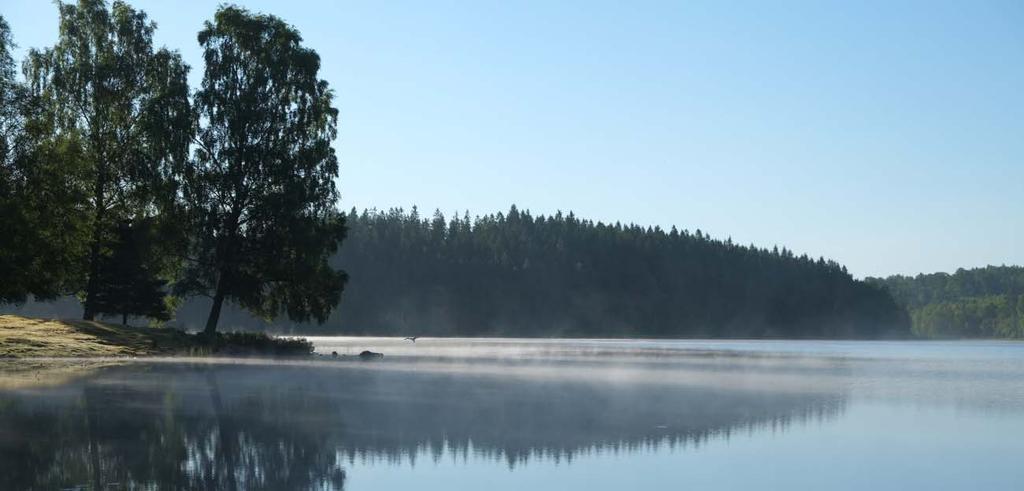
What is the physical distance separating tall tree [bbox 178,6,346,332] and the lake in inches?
763

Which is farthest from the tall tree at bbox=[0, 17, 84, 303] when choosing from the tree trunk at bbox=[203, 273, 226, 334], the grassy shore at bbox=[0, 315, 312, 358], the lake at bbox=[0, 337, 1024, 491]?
the tree trunk at bbox=[203, 273, 226, 334]

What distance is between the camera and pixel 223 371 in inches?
1357

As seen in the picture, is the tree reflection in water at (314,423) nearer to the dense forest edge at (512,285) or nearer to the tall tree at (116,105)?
the tall tree at (116,105)

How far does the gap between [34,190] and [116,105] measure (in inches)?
539

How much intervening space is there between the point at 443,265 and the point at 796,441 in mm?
160171

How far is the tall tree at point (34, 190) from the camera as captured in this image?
38688 millimetres

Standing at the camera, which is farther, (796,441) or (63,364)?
(63,364)

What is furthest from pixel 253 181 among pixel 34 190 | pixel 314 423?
pixel 314 423

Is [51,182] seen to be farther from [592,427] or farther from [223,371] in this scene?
[592,427]

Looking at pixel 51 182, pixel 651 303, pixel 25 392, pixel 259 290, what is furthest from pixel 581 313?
pixel 25 392

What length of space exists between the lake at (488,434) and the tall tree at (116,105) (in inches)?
787

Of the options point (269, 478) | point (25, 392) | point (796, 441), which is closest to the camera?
point (269, 478)

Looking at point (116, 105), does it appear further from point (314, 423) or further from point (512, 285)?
point (512, 285)

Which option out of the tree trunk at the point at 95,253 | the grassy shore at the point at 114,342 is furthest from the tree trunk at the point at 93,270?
the grassy shore at the point at 114,342
